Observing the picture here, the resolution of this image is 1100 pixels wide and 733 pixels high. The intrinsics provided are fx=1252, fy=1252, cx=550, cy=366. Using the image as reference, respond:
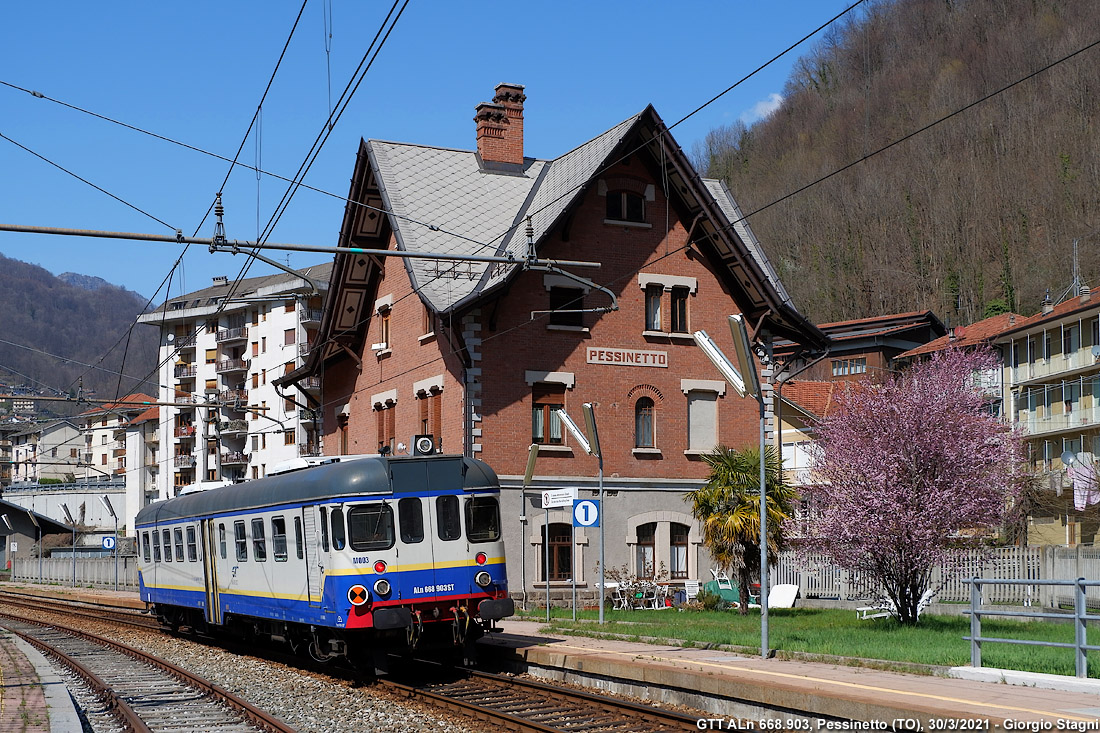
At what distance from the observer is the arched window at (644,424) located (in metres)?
34.1

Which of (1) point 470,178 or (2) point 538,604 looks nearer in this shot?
(2) point 538,604

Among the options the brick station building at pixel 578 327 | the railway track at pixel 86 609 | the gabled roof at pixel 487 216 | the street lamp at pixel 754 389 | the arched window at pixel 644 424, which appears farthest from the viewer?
the railway track at pixel 86 609

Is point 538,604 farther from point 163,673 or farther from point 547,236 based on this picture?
point 163,673

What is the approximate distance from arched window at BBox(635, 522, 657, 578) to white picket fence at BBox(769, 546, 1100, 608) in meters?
3.99

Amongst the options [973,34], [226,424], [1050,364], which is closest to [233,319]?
[226,424]

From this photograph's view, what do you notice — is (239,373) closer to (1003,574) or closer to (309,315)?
(309,315)

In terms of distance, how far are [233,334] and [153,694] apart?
3466 inches

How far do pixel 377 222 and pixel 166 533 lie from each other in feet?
40.2

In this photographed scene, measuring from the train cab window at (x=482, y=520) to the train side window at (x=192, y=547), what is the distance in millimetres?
8757

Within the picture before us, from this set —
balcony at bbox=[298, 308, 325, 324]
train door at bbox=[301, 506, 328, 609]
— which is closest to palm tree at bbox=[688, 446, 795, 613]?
train door at bbox=[301, 506, 328, 609]

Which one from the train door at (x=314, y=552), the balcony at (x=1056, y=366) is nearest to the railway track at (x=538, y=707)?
the train door at (x=314, y=552)

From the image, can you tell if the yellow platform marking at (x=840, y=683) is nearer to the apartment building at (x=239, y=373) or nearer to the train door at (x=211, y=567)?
the train door at (x=211, y=567)

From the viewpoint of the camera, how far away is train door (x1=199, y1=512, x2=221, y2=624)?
23859 mm

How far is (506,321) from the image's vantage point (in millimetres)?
32719
